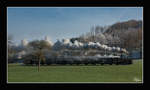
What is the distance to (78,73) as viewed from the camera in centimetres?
816

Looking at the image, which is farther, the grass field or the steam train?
the steam train

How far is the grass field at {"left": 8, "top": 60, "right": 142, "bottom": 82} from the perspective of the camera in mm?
7641

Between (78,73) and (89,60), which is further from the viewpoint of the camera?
(89,60)

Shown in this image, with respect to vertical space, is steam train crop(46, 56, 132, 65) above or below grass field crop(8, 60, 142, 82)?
above

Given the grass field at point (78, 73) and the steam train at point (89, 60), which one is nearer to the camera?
the grass field at point (78, 73)

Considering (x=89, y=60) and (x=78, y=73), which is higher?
(x=89, y=60)

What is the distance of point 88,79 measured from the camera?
763 cm

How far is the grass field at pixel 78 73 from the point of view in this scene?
764 centimetres
